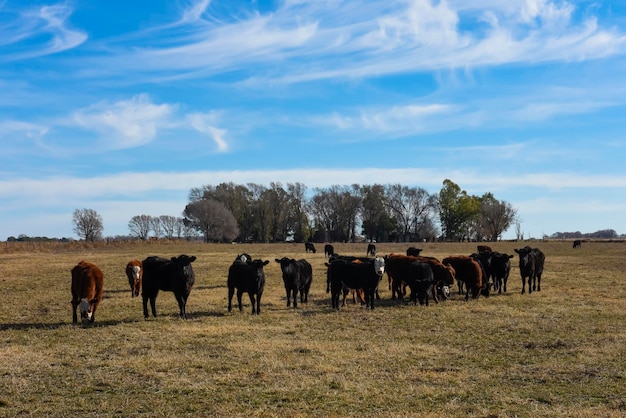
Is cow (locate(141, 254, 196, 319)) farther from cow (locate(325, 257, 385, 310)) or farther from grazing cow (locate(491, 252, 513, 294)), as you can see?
grazing cow (locate(491, 252, 513, 294))

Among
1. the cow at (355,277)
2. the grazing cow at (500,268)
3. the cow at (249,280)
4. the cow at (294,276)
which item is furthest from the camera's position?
the grazing cow at (500,268)

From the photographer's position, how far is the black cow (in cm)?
1784

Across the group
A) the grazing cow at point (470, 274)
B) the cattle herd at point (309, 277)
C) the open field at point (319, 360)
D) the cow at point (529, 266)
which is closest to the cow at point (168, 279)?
→ the cattle herd at point (309, 277)

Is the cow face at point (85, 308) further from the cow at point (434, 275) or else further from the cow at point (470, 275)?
the cow at point (470, 275)

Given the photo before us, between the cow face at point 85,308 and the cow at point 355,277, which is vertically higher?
the cow at point 355,277

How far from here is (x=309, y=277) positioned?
62.1 ft

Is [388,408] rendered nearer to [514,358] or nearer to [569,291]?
[514,358]

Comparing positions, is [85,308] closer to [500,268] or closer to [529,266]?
[500,268]

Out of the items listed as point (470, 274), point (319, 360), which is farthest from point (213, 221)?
point (319, 360)

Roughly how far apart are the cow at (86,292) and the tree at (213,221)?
87983 mm

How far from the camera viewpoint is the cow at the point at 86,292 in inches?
571

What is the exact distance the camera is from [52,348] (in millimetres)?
11398

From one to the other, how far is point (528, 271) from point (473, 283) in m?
3.57

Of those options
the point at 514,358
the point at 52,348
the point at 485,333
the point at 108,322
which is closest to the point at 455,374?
the point at 514,358
